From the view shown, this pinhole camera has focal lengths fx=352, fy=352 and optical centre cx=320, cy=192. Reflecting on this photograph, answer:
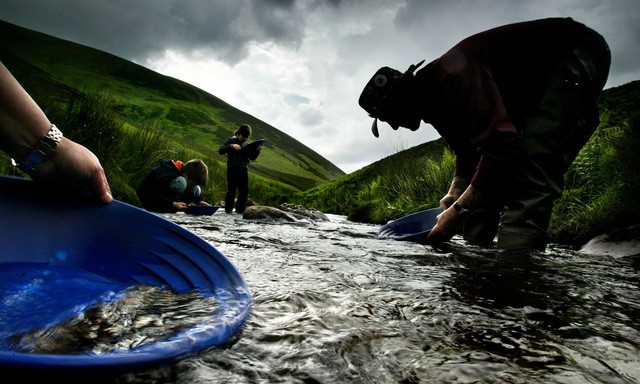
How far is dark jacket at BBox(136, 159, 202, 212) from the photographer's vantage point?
6.12 meters

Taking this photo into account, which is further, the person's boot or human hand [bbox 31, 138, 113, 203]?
the person's boot

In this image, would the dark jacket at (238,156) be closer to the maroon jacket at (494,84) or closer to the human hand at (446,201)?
the human hand at (446,201)

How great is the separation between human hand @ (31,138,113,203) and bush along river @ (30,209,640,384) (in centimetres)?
68

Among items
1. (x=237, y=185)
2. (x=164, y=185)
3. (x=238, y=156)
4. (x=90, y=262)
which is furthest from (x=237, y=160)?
(x=90, y=262)

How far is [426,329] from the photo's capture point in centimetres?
104

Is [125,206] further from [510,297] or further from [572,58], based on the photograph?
[572,58]

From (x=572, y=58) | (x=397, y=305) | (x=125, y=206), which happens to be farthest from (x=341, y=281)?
(x=572, y=58)

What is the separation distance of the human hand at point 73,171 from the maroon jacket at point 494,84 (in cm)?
202

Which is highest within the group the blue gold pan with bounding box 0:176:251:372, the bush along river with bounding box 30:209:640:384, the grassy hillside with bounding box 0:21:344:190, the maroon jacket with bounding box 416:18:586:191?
the grassy hillside with bounding box 0:21:344:190

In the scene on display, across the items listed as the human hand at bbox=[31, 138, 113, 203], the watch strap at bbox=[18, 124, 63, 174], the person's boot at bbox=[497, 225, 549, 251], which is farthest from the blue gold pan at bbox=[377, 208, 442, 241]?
the watch strap at bbox=[18, 124, 63, 174]

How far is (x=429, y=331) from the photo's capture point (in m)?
1.02

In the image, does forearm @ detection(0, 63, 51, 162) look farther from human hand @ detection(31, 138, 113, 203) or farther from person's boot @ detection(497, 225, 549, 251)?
person's boot @ detection(497, 225, 549, 251)

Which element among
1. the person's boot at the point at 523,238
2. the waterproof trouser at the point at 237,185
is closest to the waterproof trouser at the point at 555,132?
the person's boot at the point at 523,238

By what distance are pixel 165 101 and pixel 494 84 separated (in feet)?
252
